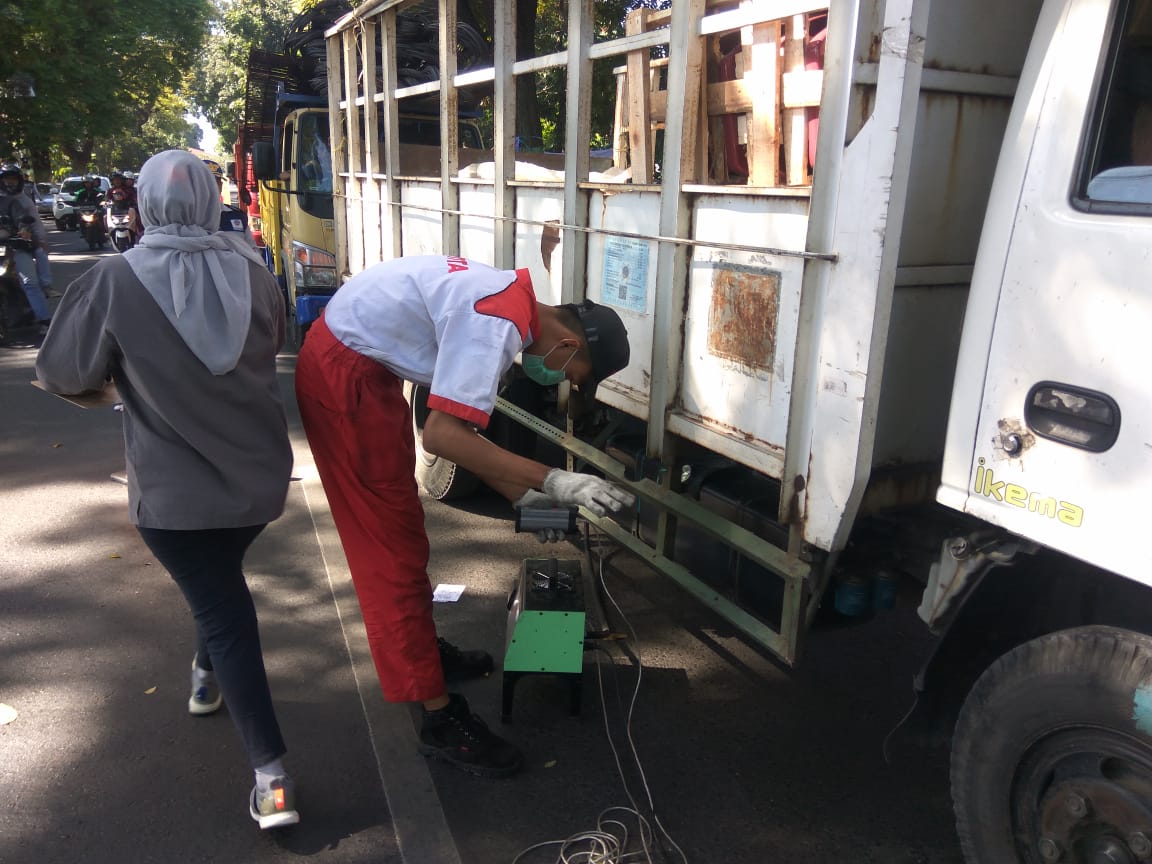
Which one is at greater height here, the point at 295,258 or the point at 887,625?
the point at 295,258

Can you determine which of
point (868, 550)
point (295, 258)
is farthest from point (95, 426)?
point (868, 550)

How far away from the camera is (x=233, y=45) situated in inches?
1480

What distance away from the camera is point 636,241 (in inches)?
122

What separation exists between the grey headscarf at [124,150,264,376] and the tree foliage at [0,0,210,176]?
2064 centimetres

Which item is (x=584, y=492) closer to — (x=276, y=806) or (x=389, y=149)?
(x=276, y=806)

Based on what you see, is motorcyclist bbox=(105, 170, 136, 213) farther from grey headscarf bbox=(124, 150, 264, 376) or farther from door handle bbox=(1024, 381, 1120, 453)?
door handle bbox=(1024, 381, 1120, 453)

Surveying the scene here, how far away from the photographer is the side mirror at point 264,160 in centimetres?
867

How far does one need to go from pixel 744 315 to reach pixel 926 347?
50cm

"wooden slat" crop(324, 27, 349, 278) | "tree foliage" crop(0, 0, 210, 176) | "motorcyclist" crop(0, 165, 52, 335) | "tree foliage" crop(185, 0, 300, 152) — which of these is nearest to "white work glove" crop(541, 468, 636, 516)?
"wooden slat" crop(324, 27, 349, 278)

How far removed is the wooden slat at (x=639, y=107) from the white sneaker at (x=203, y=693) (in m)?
2.26

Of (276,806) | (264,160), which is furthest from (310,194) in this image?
(276,806)

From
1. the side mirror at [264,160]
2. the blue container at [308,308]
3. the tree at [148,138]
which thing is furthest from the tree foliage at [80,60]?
the tree at [148,138]

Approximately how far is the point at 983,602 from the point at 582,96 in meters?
2.16

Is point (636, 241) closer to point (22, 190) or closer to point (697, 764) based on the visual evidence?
point (697, 764)
